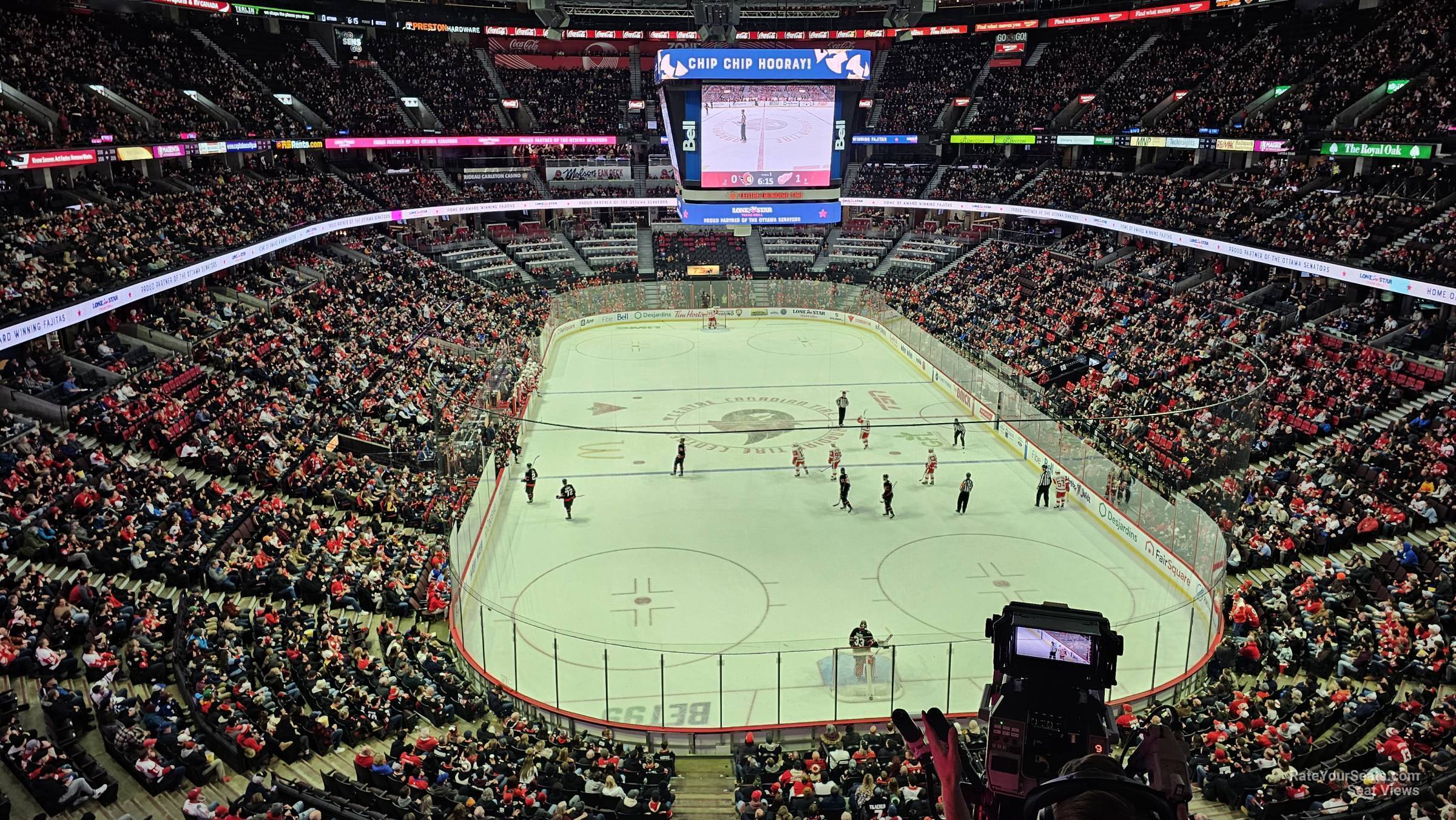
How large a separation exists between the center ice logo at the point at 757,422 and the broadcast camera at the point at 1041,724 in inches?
1032

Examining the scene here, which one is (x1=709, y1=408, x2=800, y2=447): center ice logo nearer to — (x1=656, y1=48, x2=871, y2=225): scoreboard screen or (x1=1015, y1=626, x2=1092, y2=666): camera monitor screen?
(x1=656, y1=48, x2=871, y2=225): scoreboard screen

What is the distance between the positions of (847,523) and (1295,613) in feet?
33.2

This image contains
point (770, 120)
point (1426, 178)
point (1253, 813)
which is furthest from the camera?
point (1426, 178)

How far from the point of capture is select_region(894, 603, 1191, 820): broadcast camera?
3.46 metres

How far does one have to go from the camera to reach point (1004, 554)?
22797 millimetres

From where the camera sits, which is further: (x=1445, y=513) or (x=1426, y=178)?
(x=1426, y=178)

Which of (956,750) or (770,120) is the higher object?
(770,120)

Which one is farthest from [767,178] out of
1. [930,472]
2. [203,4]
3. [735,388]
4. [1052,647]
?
[203,4]

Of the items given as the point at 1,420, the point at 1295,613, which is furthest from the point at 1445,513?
the point at 1,420

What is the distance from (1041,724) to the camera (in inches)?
204

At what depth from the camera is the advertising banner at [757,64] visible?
29.1 m

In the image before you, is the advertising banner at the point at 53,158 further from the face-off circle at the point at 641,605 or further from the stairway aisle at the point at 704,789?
the stairway aisle at the point at 704,789

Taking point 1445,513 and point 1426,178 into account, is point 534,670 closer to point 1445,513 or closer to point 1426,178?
point 1445,513

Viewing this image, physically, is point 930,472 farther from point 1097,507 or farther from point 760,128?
point 760,128
